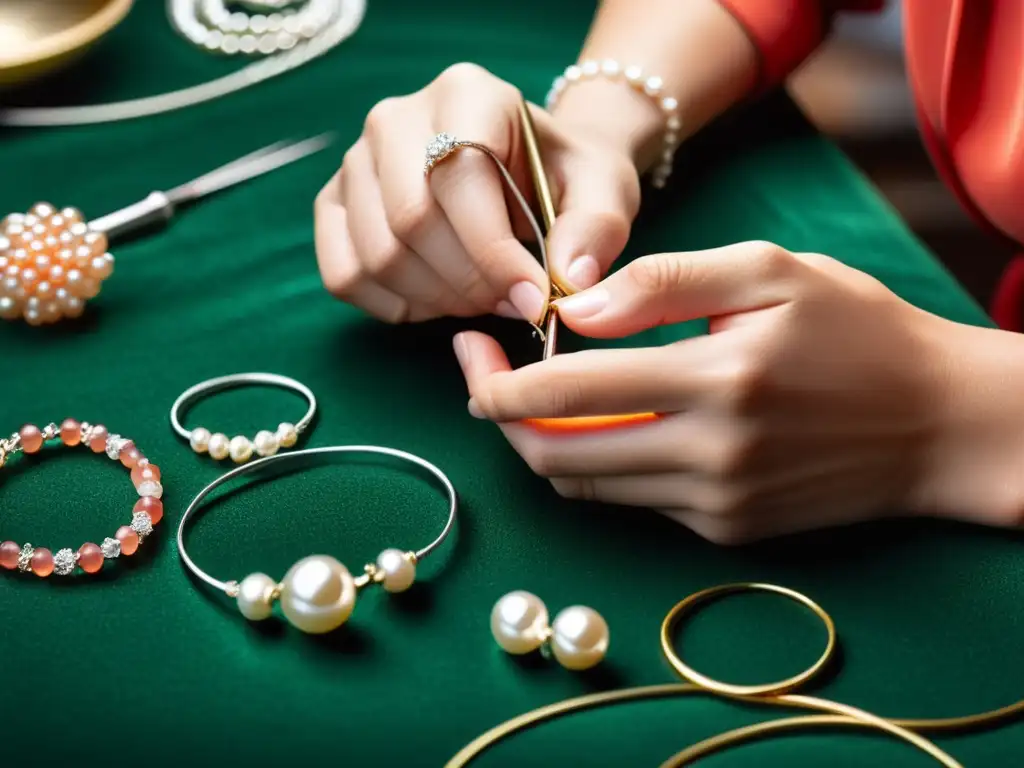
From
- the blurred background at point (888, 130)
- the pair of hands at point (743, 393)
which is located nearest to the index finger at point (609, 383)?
the pair of hands at point (743, 393)

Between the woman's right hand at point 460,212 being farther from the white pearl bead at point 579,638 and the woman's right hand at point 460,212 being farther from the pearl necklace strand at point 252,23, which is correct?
the pearl necklace strand at point 252,23

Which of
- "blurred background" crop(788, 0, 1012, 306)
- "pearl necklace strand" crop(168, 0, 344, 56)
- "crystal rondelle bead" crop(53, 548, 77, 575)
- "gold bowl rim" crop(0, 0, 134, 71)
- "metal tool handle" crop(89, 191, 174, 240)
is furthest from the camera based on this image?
"blurred background" crop(788, 0, 1012, 306)

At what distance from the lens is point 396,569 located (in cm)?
58

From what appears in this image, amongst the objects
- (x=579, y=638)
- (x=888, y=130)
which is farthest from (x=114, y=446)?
(x=888, y=130)

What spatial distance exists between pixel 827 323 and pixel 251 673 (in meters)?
0.36

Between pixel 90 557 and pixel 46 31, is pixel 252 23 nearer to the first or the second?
pixel 46 31

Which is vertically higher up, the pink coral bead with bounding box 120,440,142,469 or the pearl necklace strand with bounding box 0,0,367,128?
the pearl necklace strand with bounding box 0,0,367,128

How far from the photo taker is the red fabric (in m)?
0.77

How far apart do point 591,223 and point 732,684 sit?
1.02ft

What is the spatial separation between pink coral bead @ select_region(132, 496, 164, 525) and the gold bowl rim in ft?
1.80

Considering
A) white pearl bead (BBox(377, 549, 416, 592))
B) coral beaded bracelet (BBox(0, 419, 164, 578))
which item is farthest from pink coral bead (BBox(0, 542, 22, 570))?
white pearl bead (BBox(377, 549, 416, 592))

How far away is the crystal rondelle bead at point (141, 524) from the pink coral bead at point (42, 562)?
Result: 1.9 inches

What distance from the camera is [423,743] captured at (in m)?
0.51

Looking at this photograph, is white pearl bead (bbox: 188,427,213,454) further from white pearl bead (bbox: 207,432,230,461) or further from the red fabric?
the red fabric
